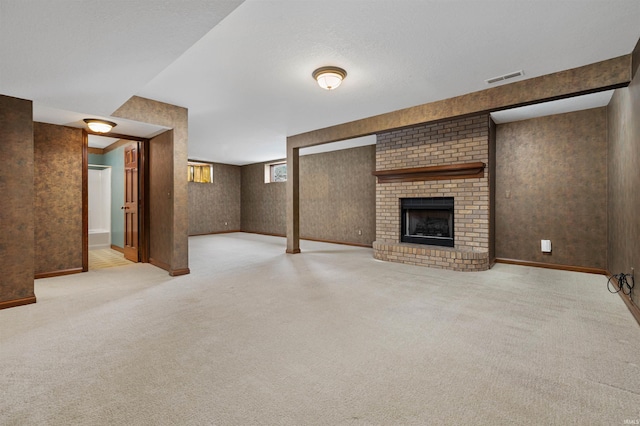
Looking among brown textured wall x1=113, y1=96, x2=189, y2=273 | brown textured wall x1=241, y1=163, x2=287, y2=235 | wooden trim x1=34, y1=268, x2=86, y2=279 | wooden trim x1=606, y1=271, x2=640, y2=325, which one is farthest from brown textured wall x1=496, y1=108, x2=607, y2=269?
wooden trim x1=34, y1=268, x2=86, y2=279

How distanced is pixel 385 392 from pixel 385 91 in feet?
11.1

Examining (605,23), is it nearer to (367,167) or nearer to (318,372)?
(318,372)

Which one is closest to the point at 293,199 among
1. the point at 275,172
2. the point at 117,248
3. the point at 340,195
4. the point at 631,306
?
the point at 340,195

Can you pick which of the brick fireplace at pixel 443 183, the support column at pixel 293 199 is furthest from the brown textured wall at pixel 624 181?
the support column at pixel 293 199

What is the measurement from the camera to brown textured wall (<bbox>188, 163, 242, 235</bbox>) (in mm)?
9836

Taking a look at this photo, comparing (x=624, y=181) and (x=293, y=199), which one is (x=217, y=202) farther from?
(x=624, y=181)

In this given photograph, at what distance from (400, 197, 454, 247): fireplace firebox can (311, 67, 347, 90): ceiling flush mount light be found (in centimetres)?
297

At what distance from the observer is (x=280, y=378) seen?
179 cm

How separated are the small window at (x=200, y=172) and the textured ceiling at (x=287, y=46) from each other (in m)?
6.11

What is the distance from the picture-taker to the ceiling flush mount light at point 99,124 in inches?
164

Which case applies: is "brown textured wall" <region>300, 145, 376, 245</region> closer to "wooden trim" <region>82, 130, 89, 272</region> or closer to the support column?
the support column

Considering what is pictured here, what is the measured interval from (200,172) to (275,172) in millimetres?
2524

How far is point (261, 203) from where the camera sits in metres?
10.2

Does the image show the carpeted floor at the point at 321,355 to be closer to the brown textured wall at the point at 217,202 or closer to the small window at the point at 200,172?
the brown textured wall at the point at 217,202
